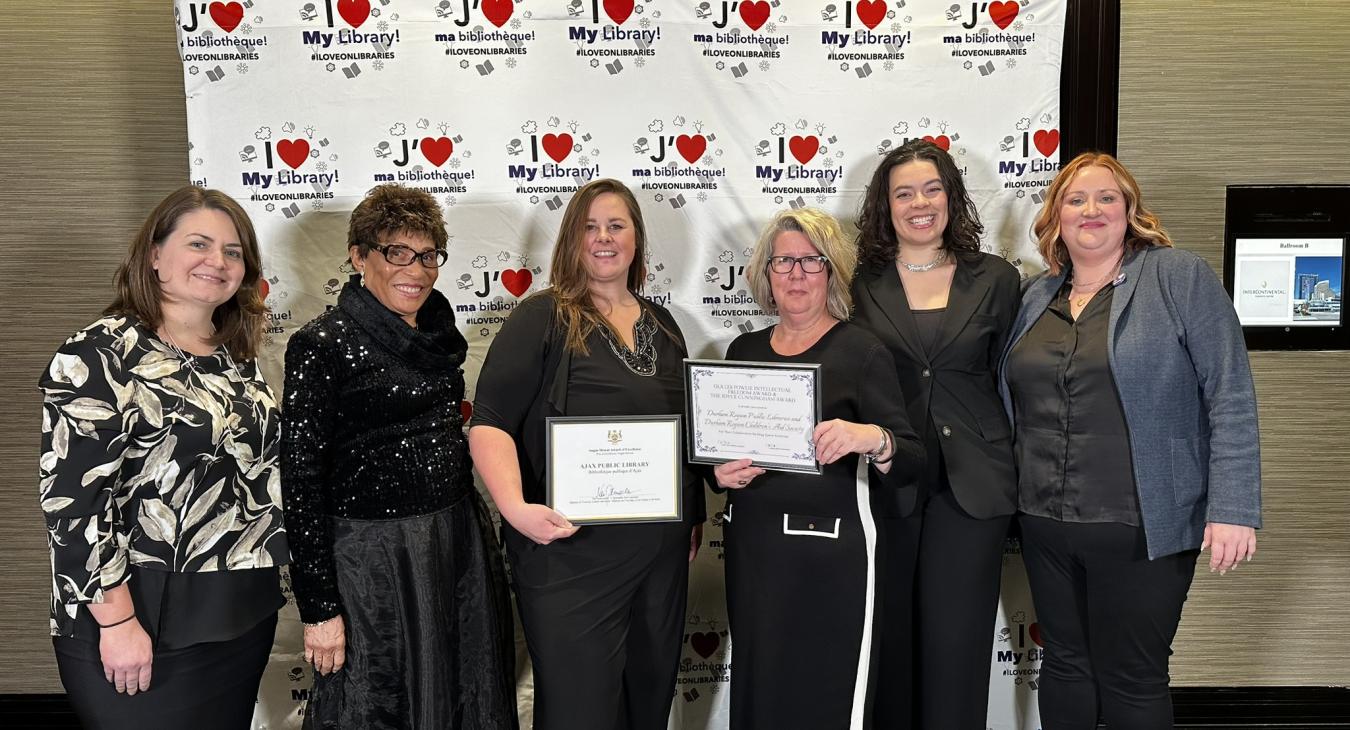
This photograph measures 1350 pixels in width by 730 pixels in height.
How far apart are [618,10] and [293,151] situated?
1211 millimetres

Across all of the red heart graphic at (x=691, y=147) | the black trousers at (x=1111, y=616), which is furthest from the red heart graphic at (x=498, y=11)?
the black trousers at (x=1111, y=616)

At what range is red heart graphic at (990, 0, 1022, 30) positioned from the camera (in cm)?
284

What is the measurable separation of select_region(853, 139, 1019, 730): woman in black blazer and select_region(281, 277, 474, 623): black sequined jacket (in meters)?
1.16

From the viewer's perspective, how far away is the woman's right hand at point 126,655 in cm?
167

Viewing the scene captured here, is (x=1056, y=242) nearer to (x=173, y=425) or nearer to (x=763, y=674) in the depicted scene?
(x=763, y=674)

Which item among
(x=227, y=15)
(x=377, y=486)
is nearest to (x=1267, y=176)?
(x=377, y=486)

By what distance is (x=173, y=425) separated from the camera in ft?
5.67

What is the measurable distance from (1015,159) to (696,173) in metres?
1.14

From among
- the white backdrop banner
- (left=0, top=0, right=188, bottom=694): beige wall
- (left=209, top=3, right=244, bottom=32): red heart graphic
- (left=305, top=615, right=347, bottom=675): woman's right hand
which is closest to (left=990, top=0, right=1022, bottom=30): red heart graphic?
the white backdrop banner

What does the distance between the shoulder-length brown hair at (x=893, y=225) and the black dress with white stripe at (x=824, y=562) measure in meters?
0.45

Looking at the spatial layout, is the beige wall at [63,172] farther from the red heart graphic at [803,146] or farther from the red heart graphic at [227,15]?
the red heart graphic at [803,146]

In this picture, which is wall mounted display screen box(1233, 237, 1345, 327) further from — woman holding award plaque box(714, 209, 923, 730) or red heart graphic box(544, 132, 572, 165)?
red heart graphic box(544, 132, 572, 165)

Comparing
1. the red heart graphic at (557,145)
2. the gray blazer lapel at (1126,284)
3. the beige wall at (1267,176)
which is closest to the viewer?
the gray blazer lapel at (1126,284)

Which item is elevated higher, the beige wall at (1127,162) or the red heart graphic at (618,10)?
the red heart graphic at (618,10)
